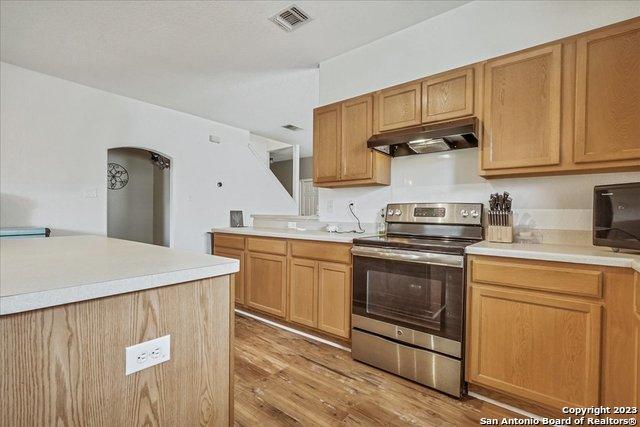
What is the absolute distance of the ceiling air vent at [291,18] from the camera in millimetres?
2316

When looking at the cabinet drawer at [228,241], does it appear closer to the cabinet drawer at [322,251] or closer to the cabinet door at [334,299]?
the cabinet drawer at [322,251]

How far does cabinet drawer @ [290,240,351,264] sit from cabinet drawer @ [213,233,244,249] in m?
0.83

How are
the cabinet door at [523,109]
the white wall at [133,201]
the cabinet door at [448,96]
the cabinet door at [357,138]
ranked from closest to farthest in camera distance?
the cabinet door at [523,109], the cabinet door at [448,96], the cabinet door at [357,138], the white wall at [133,201]

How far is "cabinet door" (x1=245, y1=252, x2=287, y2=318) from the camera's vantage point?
9.34ft

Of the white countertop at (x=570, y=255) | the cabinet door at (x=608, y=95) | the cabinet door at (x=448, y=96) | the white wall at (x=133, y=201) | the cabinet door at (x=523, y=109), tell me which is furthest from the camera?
the white wall at (x=133, y=201)

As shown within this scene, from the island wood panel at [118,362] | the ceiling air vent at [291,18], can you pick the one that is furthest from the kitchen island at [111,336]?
the ceiling air vent at [291,18]

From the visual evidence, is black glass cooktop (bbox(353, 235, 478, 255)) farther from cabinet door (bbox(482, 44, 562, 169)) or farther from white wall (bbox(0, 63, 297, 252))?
white wall (bbox(0, 63, 297, 252))

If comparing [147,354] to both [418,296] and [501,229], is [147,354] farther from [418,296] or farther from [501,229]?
[501,229]

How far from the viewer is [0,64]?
9.87 ft

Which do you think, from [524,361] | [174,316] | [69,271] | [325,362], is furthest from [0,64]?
[524,361]

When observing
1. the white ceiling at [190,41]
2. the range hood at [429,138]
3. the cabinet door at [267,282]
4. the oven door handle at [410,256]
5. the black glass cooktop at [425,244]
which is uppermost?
the white ceiling at [190,41]

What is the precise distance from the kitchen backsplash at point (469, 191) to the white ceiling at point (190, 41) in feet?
3.91

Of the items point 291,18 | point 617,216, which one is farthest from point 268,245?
point 617,216

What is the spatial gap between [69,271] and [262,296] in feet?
7.68
